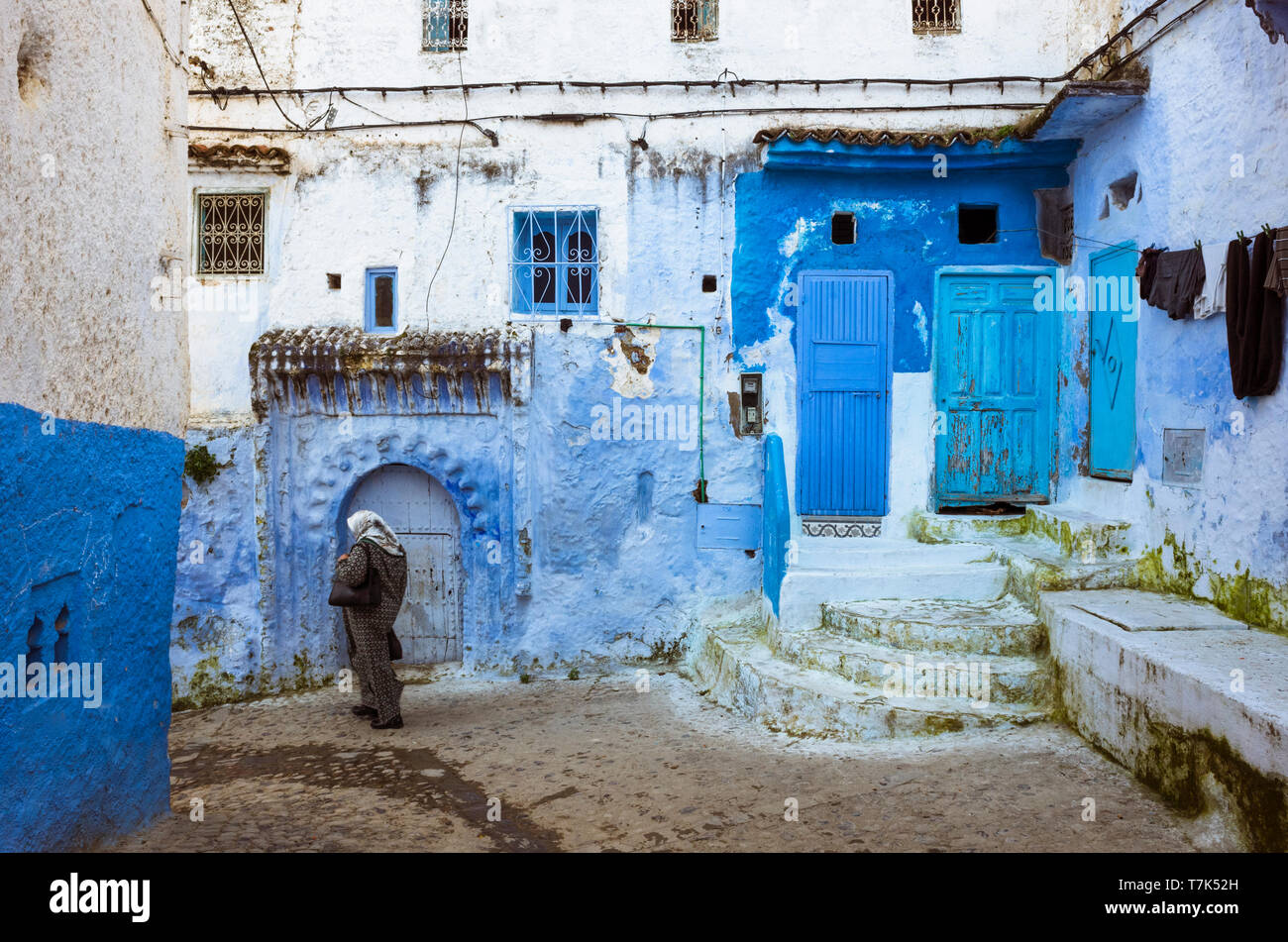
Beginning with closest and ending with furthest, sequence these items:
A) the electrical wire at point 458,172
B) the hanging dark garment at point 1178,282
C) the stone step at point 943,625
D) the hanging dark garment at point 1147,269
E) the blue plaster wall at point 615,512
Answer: the hanging dark garment at point 1178,282
the stone step at point 943,625
the hanging dark garment at point 1147,269
the blue plaster wall at point 615,512
the electrical wire at point 458,172

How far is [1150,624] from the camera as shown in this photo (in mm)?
6340

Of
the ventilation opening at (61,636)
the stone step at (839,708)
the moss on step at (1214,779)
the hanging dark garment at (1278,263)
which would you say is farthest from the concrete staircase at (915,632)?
the ventilation opening at (61,636)

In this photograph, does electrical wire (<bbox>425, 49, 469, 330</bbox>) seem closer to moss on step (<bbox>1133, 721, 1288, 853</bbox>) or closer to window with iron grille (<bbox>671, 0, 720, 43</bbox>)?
window with iron grille (<bbox>671, 0, 720, 43</bbox>)

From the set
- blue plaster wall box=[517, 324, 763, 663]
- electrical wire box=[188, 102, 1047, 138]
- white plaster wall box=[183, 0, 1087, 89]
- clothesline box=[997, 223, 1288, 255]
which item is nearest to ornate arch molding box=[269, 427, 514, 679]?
blue plaster wall box=[517, 324, 763, 663]

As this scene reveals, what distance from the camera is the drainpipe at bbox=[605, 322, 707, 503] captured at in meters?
9.93

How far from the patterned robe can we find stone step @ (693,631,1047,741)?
2900 millimetres

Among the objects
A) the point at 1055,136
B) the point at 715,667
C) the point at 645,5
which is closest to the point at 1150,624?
the point at 715,667

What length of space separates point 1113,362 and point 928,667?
11.5 feet

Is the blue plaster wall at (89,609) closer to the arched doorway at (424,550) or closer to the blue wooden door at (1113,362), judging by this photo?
the arched doorway at (424,550)

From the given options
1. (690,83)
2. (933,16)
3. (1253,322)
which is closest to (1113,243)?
(1253,322)

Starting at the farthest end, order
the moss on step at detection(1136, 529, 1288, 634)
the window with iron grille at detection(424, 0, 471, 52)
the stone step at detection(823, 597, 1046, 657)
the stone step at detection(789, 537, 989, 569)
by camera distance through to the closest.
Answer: the window with iron grille at detection(424, 0, 471, 52) < the stone step at detection(789, 537, 989, 569) < the stone step at detection(823, 597, 1046, 657) < the moss on step at detection(1136, 529, 1288, 634)

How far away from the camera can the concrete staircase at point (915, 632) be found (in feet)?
22.5

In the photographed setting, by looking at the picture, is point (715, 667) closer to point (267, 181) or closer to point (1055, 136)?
point (1055, 136)

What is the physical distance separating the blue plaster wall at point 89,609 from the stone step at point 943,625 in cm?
487
